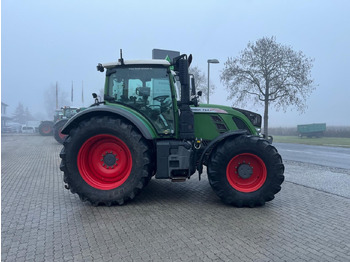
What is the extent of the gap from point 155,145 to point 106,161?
0.97 metres

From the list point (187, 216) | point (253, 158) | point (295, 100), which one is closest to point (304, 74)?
point (295, 100)

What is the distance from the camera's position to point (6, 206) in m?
4.99

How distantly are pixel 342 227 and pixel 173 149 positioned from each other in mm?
2918

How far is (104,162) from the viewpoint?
5.14 m

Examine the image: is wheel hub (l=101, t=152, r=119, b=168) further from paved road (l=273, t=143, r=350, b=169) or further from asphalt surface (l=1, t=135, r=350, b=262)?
paved road (l=273, t=143, r=350, b=169)

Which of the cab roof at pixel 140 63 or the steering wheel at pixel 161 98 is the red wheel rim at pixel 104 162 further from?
the cab roof at pixel 140 63

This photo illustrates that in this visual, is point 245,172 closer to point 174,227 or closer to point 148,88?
point 174,227

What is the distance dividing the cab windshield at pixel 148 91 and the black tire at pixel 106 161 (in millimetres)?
480

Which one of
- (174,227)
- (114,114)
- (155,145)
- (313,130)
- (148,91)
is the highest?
(148,91)

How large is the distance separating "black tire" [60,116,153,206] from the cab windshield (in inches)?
18.9

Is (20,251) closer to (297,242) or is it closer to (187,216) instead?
(187,216)

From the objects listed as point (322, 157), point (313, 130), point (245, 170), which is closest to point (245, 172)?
point (245, 170)

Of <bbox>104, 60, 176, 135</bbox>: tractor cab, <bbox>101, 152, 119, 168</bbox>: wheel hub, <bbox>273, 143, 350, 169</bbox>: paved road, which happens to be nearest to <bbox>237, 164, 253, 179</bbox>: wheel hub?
<bbox>104, 60, 176, 135</bbox>: tractor cab

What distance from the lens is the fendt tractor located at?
486 cm
